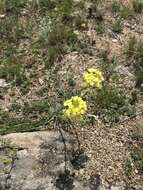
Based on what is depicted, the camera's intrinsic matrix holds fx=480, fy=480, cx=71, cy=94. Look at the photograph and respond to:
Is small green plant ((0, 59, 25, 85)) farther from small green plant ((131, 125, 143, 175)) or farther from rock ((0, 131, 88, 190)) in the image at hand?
small green plant ((131, 125, 143, 175))

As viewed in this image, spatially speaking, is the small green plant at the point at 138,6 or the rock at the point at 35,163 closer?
the rock at the point at 35,163

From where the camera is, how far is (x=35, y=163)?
6887mm

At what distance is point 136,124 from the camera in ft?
25.1

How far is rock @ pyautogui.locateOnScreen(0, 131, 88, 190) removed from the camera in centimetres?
668

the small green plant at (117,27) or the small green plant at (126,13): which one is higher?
the small green plant at (126,13)

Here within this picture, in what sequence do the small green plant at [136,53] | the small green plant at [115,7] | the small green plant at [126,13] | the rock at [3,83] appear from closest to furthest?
the rock at [3,83]
the small green plant at [136,53]
the small green plant at [126,13]
the small green plant at [115,7]

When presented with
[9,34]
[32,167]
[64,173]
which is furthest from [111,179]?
[9,34]

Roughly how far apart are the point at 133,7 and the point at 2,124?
12.3 feet

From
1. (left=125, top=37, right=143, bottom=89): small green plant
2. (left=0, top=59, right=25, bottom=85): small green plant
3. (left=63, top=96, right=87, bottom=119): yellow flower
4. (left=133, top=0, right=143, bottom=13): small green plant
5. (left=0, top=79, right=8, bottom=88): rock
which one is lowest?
(left=0, top=79, right=8, bottom=88): rock

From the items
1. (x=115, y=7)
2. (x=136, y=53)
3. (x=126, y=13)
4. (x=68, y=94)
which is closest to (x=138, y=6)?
(x=126, y=13)

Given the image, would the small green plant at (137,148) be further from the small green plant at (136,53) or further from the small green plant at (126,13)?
the small green plant at (126,13)

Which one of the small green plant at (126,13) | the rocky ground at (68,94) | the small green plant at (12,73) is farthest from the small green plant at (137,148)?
the small green plant at (126,13)

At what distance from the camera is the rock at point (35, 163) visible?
668 cm

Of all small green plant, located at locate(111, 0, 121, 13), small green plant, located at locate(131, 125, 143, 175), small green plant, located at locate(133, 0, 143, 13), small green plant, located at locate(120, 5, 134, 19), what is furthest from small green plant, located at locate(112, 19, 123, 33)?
small green plant, located at locate(131, 125, 143, 175)
